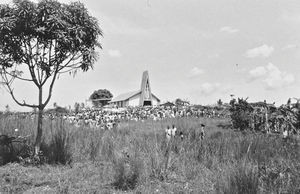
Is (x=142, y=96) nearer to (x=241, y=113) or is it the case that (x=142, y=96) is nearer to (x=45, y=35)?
(x=241, y=113)

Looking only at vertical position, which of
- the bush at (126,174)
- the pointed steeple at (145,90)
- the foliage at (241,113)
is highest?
the pointed steeple at (145,90)

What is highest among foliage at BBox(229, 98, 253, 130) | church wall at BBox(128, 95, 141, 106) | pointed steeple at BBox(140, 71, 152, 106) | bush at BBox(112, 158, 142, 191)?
pointed steeple at BBox(140, 71, 152, 106)

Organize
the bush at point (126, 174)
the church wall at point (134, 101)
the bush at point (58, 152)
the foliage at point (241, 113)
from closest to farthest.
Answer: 1. the bush at point (126, 174)
2. the bush at point (58, 152)
3. the foliage at point (241, 113)
4. the church wall at point (134, 101)

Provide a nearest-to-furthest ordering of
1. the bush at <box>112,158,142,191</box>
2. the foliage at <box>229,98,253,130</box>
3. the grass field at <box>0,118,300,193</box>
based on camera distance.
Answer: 1. the grass field at <box>0,118,300,193</box>
2. the bush at <box>112,158,142,191</box>
3. the foliage at <box>229,98,253,130</box>

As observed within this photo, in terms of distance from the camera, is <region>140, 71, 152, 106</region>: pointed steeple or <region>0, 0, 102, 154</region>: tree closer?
<region>0, 0, 102, 154</region>: tree

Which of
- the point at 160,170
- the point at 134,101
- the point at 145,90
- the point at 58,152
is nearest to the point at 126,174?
the point at 160,170

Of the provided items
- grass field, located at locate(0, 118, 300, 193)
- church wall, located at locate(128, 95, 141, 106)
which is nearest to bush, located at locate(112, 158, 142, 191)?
grass field, located at locate(0, 118, 300, 193)

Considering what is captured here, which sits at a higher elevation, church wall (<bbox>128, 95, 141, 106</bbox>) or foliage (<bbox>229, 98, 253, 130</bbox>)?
church wall (<bbox>128, 95, 141, 106</bbox>)

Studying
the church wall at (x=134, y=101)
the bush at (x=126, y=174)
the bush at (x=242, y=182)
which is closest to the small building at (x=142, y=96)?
the church wall at (x=134, y=101)

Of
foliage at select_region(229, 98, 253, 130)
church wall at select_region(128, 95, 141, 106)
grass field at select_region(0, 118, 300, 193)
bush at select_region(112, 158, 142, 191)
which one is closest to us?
grass field at select_region(0, 118, 300, 193)

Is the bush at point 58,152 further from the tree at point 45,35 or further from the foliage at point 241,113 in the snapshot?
the foliage at point 241,113

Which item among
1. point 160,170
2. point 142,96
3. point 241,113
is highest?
point 142,96

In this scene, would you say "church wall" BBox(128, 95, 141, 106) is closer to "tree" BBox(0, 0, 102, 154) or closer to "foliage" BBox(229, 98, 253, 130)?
"foliage" BBox(229, 98, 253, 130)

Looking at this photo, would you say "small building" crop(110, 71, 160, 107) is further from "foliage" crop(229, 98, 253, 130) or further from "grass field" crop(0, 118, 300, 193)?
"grass field" crop(0, 118, 300, 193)
